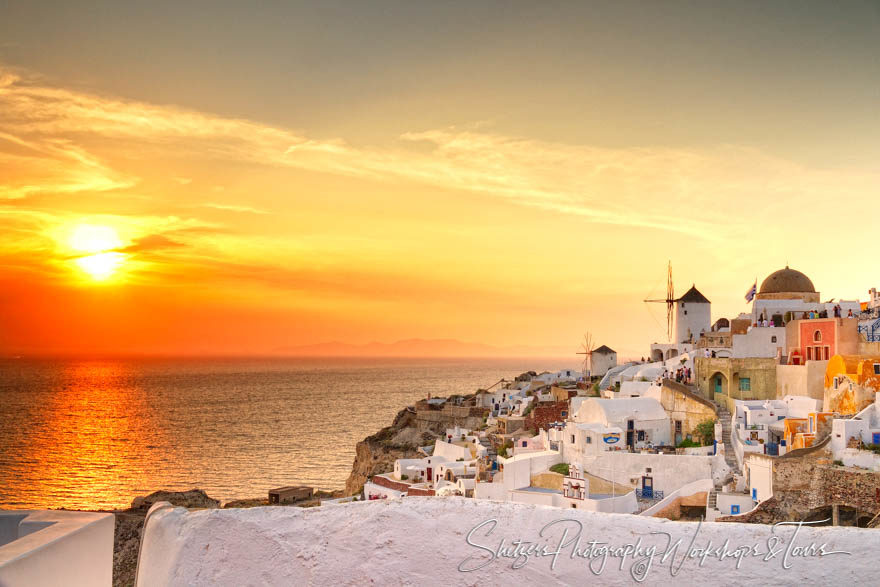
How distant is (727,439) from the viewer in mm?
21969

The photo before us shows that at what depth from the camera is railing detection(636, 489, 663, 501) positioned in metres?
19.8

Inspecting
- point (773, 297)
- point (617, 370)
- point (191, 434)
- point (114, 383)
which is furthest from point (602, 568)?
point (114, 383)

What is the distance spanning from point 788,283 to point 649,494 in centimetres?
1789

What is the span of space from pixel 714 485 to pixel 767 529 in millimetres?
17033

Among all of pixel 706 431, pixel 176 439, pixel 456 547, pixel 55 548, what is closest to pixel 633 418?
pixel 706 431

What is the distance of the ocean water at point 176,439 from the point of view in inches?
1531

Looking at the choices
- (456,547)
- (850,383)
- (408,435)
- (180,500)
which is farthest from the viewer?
(408,435)

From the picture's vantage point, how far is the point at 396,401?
91250 millimetres

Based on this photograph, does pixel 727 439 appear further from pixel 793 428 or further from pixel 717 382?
pixel 717 382

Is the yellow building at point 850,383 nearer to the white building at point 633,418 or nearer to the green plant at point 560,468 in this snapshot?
the white building at point 633,418

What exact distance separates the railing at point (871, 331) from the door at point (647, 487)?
9809 millimetres

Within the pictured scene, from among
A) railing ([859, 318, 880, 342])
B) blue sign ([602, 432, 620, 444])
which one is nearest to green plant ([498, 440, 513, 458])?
blue sign ([602, 432, 620, 444])

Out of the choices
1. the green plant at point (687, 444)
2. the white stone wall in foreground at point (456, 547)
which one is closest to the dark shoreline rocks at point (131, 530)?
the green plant at point (687, 444)

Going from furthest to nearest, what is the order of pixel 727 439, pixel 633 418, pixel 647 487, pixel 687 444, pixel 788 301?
pixel 788 301 → pixel 633 418 → pixel 687 444 → pixel 727 439 → pixel 647 487
